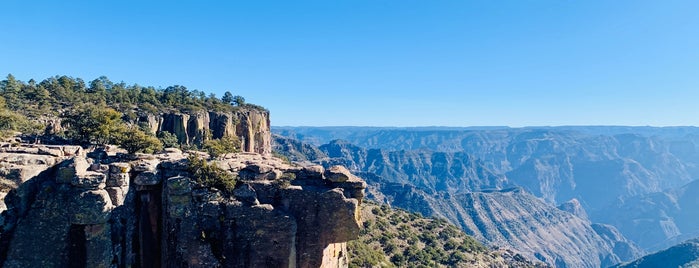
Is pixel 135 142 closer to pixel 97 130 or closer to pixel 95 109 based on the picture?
pixel 97 130

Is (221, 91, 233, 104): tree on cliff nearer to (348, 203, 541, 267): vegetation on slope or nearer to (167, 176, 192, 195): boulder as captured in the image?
(348, 203, 541, 267): vegetation on slope

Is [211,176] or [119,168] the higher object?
[119,168]

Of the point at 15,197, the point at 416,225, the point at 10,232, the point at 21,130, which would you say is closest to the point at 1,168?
the point at 15,197

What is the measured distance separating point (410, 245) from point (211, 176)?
57.6 m

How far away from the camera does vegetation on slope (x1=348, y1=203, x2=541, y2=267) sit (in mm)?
65812

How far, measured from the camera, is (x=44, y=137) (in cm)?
4031

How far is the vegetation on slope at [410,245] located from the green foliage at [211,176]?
32.6 meters

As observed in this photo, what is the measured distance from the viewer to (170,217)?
91.1 feet

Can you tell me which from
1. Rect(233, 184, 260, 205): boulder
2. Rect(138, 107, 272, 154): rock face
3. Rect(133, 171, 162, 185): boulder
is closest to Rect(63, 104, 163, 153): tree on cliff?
Rect(133, 171, 162, 185): boulder

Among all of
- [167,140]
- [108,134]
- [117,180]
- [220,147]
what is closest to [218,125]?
[167,140]

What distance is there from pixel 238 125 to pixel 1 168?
71150 millimetres

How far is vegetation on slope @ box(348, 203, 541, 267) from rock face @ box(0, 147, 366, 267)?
98.4ft

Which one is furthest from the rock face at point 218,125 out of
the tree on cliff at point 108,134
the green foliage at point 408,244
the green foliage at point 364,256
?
the tree on cliff at point 108,134

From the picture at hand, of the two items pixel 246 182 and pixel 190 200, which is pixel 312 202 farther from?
pixel 190 200
